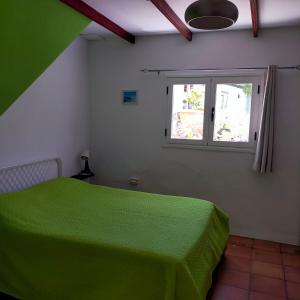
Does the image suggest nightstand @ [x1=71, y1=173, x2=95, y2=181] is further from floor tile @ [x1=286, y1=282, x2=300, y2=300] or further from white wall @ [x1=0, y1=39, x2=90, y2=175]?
floor tile @ [x1=286, y1=282, x2=300, y2=300]

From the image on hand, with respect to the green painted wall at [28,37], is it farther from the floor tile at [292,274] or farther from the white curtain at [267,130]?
the floor tile at [292,274]

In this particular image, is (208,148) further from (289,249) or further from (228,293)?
(228,293)

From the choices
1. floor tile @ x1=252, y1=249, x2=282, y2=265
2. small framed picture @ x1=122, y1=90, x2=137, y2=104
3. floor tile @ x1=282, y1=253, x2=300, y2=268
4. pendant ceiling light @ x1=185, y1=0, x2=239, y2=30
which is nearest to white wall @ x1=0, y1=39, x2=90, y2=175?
small framed picture @ x1=122, y1=90, x2=137, y2=104

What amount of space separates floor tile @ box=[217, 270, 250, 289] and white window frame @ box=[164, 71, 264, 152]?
4.54ft

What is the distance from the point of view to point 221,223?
9.09ft

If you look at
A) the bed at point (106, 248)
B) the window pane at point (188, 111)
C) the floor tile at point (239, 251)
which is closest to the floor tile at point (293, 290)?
the floor tile at point (239, 251)

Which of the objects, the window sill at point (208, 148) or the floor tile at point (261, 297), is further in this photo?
the window sill at point (208, 148)

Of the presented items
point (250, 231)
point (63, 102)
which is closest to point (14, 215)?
point (63, 102)

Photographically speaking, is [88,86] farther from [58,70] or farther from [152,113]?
[152,113]

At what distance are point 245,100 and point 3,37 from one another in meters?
2.52

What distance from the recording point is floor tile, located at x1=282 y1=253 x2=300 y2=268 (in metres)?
2.85

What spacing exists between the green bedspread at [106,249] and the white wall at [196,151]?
95 centimetres

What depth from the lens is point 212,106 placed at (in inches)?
136

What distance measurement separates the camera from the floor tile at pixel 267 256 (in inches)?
114
